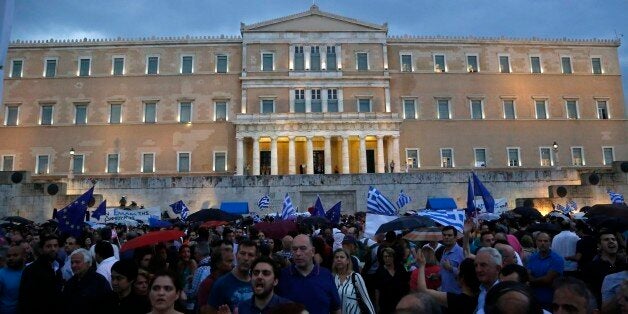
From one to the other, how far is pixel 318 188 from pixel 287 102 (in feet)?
41.1

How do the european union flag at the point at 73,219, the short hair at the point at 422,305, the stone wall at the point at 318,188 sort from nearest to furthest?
1. the short hair at the point at 422,305
2. the european union flag at the point at 73,219
3. the stone wall at the point at 318,188

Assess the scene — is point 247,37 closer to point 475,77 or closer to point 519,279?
point 475,77

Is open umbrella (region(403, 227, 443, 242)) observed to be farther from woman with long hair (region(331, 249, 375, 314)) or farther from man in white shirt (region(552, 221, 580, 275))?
woman with long hair (region(331, 249, 375, 314))

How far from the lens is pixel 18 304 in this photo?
5.73 m

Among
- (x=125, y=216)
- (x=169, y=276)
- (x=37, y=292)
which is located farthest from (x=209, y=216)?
(x=169, y=276)

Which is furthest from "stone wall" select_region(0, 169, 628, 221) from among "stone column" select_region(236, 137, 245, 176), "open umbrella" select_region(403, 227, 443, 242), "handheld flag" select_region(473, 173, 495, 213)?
"open umbrella" select_region(403, 227, 443, 242)

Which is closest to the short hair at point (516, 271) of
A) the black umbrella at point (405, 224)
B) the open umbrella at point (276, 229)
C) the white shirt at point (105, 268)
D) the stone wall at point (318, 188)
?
the black umbrella at point (405, 224)

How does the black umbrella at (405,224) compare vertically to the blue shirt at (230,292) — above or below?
above

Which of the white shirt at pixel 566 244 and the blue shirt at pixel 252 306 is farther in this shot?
the white shirt at pixel 566 244

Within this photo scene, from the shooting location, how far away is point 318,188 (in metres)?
28.5

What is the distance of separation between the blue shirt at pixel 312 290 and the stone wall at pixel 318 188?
23134 mm

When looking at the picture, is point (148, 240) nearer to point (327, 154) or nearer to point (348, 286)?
point (348, 286)

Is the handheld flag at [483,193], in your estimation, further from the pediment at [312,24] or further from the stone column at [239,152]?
the pediment at [312,24]

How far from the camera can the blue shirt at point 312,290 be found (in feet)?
15.1
